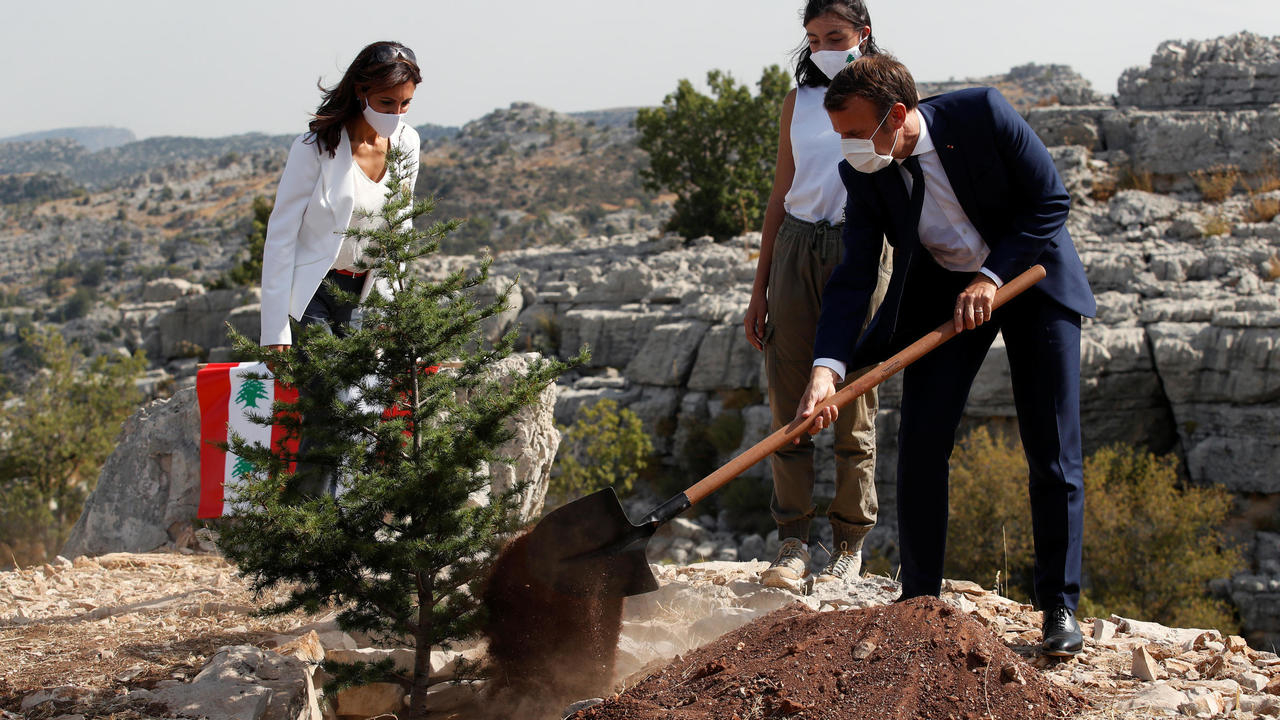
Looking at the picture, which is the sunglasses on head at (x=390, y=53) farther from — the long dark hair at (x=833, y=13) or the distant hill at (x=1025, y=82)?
the distant hill at (x=1025, y=82)

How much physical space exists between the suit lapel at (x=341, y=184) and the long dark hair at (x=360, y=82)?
2 centimetres

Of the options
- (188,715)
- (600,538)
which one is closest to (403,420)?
(600,538)

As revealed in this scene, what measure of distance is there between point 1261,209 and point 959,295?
19.1m

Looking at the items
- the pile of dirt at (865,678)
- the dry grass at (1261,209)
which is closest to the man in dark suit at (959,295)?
the pile of dirt at (865,678)

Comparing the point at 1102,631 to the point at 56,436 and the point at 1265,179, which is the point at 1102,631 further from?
the point at 1265,179

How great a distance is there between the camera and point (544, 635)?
9.34 feet

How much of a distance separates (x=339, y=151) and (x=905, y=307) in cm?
187

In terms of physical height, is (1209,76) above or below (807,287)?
above

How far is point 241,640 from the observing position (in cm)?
334

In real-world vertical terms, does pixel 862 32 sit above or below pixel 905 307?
above

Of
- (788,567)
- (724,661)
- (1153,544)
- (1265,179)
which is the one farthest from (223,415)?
(1265,179)

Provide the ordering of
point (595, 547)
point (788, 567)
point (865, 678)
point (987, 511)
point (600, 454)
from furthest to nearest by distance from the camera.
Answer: point (600, 454), point (987, 511), point (788, 567), point (595, 547), point (865, 678)

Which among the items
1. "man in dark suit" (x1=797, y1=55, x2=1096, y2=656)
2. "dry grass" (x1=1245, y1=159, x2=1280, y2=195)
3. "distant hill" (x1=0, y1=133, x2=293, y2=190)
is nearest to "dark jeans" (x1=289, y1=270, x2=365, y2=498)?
"man in dark suit" (x1=797, y1=55, x2=1096, y2=656)

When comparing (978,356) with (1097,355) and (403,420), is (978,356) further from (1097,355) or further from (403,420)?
(1097,355)
